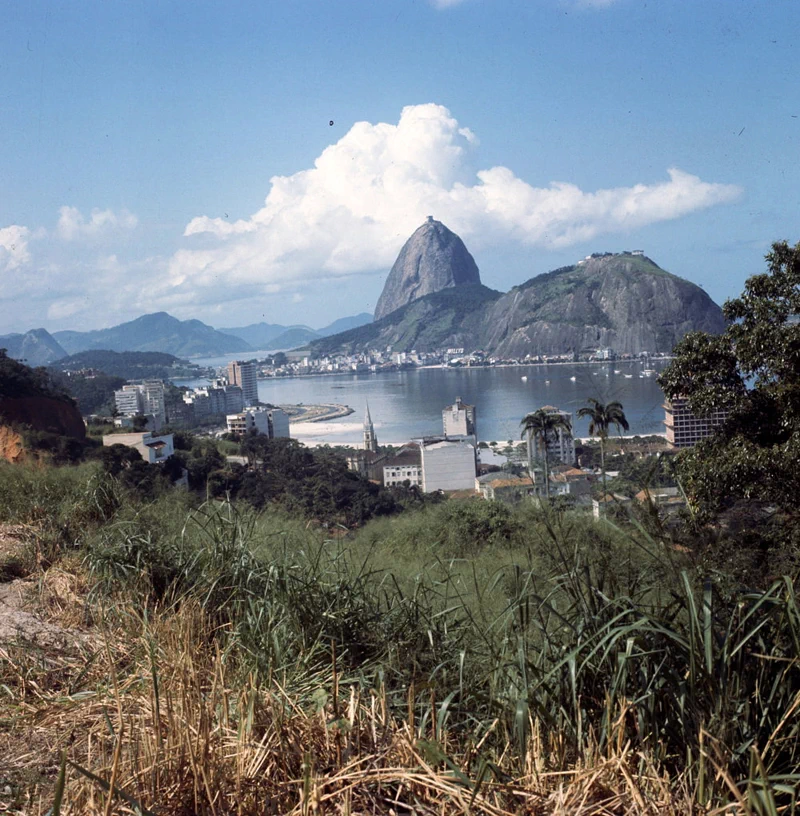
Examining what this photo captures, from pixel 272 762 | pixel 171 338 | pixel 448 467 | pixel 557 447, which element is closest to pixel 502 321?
pixel 448 467

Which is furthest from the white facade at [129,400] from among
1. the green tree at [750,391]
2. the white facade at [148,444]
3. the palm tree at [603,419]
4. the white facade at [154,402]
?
the green tree at [750,391]

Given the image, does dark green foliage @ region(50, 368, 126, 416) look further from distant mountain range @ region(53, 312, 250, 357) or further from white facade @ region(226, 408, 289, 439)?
distant mountain range @ region(53, 312, 250, 357)

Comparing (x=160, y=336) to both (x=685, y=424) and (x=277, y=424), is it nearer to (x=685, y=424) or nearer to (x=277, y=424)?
(x=277, y=424)

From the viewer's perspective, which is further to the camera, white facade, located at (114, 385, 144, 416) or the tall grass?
white facade, located at (114, 385, 144, 416)

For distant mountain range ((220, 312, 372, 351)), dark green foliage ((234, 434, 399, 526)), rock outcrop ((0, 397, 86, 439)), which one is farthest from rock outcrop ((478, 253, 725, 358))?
distant mountain range ((220, 312, 372, 351))

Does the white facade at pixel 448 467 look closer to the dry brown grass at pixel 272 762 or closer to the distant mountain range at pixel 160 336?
the dry brown grass at pixel 272 762

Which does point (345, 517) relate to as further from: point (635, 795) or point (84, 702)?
point (635, 795)
